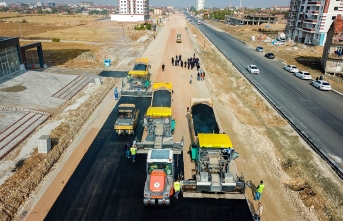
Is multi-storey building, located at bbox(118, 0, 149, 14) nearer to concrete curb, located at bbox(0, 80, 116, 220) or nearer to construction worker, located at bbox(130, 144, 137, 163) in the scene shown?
concrete curb, located at bbox(0, 80, 116, 220)

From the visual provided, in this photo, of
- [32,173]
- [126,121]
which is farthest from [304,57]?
[32,173]

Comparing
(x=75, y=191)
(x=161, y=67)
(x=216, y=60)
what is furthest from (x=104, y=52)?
(x=75, y=191)

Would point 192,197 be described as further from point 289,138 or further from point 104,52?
point 104,52

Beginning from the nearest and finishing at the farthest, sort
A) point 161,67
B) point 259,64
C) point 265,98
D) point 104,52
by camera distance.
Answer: point 265,98
point 161,67
point 259,64
point 104,52

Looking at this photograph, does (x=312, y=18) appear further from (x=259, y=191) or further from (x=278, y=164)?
(x=259, y=191)

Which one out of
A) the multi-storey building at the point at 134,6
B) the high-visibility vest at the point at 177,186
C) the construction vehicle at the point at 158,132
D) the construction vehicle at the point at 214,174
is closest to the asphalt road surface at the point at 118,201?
the construction vehicle at the point at 214,174
